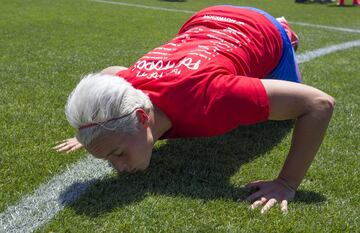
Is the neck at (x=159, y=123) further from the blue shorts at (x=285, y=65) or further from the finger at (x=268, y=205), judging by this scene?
the blue shorts at (x=285, y=65)

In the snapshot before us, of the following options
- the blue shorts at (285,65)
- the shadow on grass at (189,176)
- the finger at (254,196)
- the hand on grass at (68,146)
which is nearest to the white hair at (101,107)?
the shadow on grass at (189,176)

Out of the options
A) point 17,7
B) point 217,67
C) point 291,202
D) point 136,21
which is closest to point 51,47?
point 136,21

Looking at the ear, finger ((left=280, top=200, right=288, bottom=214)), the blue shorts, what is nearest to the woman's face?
the ear

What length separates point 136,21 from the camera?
37.3 ft

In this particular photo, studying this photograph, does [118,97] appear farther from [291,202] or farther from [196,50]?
[291,202]

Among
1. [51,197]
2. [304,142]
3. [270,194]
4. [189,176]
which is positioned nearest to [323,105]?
[304,142]

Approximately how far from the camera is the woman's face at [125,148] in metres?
2.57

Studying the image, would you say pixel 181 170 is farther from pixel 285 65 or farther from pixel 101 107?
pixel 285 65

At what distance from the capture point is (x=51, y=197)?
2.80 m

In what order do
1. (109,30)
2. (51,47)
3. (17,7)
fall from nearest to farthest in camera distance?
(51,47) → (109,30) → (17,7)

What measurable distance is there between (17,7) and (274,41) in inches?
418

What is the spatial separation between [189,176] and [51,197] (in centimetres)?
85

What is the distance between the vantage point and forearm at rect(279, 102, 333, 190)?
110 inches

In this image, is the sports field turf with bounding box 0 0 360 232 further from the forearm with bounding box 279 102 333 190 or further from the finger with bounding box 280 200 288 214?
the forearm with bounding box 279 102 333 190
